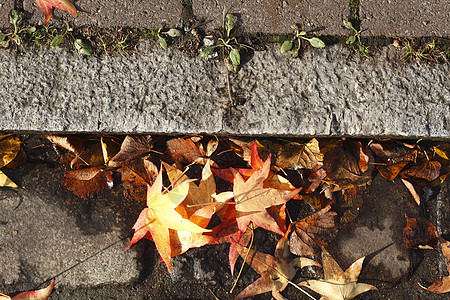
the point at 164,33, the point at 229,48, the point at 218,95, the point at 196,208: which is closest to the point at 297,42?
the point at 229,48

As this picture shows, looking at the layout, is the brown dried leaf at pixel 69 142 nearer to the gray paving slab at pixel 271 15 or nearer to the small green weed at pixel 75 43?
the small green weed at pixel 75 43

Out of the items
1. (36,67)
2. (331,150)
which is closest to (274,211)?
(331,150)

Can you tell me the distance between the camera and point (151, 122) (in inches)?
58.6

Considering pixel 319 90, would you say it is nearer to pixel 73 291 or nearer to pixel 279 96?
pixel 279 96

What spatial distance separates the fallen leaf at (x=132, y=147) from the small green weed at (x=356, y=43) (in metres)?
0.96

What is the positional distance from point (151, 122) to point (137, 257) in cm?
66

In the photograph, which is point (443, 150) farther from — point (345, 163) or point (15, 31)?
point (15, 31)

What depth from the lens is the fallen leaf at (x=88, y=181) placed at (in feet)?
5.49

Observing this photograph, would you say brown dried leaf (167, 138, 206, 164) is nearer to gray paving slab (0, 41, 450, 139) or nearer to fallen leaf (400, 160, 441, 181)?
gray paving slab (0, 41, 450, 139)

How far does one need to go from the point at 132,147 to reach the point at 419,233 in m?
1.40

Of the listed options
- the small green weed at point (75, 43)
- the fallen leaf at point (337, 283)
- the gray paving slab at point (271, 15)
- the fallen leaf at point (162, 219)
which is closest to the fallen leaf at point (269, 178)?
the fallen leaf at point (162, 219)

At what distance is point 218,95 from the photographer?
1509mm

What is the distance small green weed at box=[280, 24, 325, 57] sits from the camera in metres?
1.52

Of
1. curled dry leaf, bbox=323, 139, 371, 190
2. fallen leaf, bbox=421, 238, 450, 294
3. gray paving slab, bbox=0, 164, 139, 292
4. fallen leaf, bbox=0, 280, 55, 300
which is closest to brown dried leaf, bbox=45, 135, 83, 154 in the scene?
gray paving slab, bbox=0, 164, 139, 292
